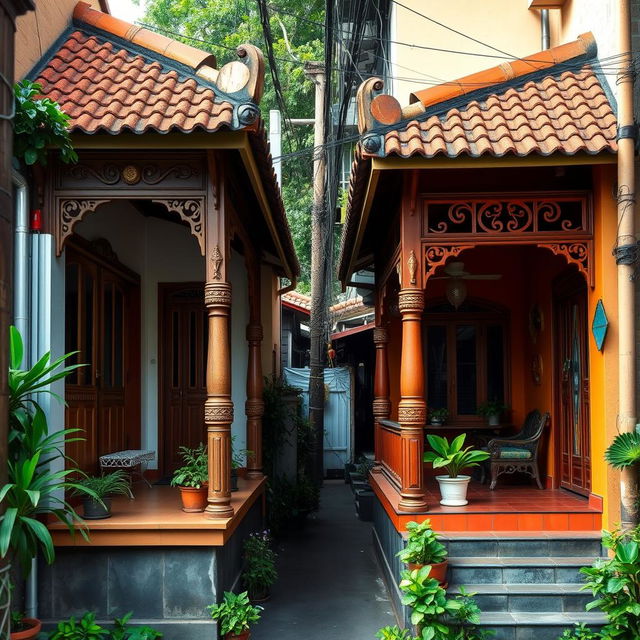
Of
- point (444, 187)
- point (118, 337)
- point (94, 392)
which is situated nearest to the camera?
A: point (444, 187)

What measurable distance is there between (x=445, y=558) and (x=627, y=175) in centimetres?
337

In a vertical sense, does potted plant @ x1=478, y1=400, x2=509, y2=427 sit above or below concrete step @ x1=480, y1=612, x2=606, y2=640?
above

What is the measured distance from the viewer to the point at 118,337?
9242mm

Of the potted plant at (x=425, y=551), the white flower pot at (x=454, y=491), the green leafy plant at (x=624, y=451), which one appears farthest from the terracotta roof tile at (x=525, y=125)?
the potted plant at (x=425, y=551)

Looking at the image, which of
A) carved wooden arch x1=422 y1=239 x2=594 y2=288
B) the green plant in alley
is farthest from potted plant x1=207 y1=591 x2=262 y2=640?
carved wooden arch x1=422 y1=239 x2=594 y2=288

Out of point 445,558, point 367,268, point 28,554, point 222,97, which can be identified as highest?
point 222,97

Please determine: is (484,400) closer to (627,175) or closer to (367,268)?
(367,268)

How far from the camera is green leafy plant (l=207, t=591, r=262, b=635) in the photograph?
595cm

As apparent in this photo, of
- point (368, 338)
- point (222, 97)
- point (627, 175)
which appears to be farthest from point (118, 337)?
point (368, 338)

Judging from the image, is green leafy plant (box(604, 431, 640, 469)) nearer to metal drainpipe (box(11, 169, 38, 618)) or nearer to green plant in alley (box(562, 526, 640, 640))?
green plant in alley (box(562, 526, 640, 640))

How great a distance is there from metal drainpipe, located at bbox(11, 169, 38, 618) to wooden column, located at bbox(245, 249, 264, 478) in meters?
3.74

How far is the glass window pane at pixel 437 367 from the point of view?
419 inches

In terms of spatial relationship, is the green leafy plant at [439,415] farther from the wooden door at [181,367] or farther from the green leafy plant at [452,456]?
the green leafy plant at [452,456]

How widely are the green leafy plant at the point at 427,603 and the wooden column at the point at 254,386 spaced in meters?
4.09
